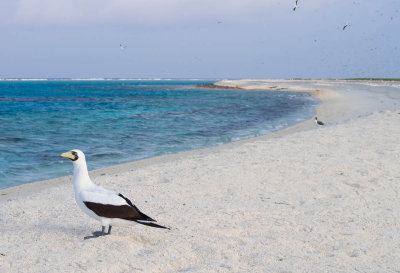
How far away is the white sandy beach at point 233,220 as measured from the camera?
4465mm

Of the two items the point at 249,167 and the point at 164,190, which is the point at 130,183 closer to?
the point at 164,190

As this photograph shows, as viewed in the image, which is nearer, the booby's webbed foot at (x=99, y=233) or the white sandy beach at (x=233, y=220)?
the white sandy beach at (x=233, y=220)

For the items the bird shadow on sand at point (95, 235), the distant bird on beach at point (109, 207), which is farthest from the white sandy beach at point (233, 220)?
the distant bird on beach at point (109, 207)

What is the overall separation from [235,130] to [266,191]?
1339 cm

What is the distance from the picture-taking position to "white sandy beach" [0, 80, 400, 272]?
14.6ft

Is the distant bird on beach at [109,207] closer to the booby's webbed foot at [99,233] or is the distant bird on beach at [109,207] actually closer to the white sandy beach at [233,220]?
the booby's webbed foot at [99,233]

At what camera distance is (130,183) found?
827 centimetres

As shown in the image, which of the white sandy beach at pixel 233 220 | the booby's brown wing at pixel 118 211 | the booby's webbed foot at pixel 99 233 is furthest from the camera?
the booby's webbed foot at pixel 99 233

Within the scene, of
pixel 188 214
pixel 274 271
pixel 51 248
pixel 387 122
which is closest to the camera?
pixel 274 271

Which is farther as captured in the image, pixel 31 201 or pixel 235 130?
pixel 235 130

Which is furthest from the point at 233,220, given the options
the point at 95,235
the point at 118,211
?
the point at 95,235

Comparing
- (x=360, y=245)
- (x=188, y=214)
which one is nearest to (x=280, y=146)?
(x=188, y=214)

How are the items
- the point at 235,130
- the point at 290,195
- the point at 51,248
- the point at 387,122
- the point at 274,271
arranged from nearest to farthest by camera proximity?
the point at 274,271 → the point at 51,248 → the point at 290,195 → the point at 387,122 → the point at 235,130

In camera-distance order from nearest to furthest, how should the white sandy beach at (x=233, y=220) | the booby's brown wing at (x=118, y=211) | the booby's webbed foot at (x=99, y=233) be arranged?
the white sandy beach at (x=233, y=220), the booby's brown wing at (x=118, y=211), the booby's webbed foot at (x=99, y=233)
